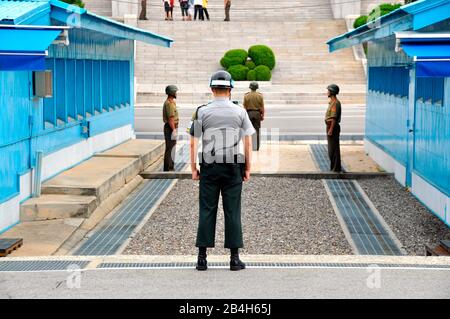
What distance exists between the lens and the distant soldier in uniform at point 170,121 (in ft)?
58.3

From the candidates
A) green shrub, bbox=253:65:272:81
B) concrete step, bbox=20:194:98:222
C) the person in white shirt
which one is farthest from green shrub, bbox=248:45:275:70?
concrete step, bbox=20:194:98:222

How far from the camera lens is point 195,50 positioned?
1715 inches

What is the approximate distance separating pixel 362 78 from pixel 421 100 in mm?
25969

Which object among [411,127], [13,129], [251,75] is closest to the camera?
[13,129]

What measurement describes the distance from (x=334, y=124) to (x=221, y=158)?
9555 millimetres

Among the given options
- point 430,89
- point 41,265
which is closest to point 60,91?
point 430,89

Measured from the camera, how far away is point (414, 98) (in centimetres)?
1580

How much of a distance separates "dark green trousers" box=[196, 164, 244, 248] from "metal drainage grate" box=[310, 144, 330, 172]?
10.8 m

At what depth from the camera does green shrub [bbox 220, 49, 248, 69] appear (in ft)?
133

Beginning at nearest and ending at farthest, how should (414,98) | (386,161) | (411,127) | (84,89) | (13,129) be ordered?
(13,129) < (414,98) < (411,127) < (84,89) < (386,161)

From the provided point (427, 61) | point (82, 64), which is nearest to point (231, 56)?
point (82, 64)

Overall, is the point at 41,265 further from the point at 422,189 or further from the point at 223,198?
the point at 422,189

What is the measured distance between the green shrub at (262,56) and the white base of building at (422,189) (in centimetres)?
2085

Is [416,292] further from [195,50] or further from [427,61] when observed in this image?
[195,50]
